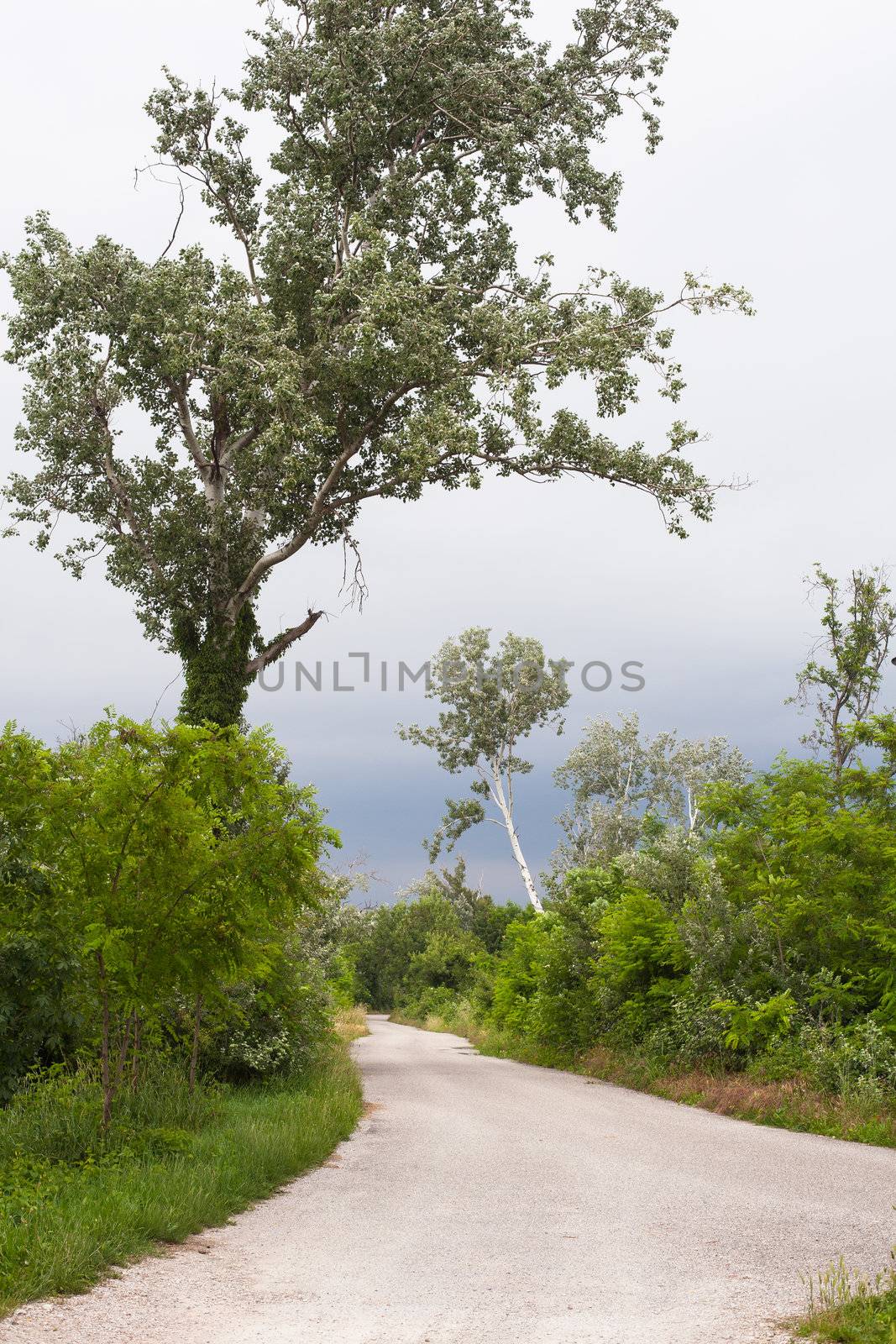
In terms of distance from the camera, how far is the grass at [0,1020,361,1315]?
5977mm

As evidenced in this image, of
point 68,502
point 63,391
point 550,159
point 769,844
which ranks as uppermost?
point 550,159

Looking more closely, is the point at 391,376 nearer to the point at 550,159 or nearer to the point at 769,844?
the point at 550,159

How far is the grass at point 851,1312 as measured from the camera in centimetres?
496

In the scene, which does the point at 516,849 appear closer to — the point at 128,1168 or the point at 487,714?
the point at 487,714

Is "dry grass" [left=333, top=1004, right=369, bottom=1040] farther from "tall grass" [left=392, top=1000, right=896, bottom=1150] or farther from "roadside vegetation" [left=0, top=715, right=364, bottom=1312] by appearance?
"roadside vegetation" [left=0, top=715, right=364, bottom=1312]

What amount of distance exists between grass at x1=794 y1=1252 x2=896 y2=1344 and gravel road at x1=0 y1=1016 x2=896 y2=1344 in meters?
0.17

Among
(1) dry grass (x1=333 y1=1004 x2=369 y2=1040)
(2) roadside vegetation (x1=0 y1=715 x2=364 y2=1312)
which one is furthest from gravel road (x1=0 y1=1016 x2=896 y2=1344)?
(1) dry grass (x1=333 y1=1004 x2=369 y2=1040)

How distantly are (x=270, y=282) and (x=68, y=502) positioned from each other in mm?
6457

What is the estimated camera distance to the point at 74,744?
10.2 metres

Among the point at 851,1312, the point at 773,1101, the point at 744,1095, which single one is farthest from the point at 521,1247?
the point at 744,1095

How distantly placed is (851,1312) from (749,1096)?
31.4ft

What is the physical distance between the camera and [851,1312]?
5219 millimetres

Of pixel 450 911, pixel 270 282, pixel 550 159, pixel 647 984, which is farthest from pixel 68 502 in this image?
Answer: pixel 450 911

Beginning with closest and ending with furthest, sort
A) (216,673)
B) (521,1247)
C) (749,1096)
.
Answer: (521,1247)
(749,1096)
(216,673)
